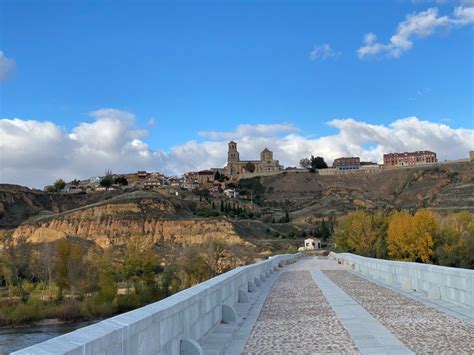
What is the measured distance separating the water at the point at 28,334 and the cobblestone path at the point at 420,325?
31.3 meters

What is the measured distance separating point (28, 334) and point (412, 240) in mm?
38121

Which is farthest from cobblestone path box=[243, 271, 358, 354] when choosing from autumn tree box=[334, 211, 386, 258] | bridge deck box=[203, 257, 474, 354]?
autumn tree box=[334, 211, 386, 258]

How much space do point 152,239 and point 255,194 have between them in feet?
242

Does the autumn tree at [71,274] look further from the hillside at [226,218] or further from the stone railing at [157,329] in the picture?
the stone railing at [157,329]

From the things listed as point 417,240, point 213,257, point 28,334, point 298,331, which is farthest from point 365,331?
point 213,257

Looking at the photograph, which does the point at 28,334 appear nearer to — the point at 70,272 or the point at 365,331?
the point at 70,272

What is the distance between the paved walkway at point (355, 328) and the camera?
328 inches

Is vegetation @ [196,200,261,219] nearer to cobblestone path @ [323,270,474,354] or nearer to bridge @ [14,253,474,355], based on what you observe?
bridge @ [14,253,474,355]

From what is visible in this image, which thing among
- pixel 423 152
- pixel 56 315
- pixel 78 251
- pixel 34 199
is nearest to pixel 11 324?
pixel 56 315

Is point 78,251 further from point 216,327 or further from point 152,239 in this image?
point 216,327

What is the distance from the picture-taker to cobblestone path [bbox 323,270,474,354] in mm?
8242

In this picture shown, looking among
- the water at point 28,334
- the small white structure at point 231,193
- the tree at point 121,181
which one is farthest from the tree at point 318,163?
the water at point 28,334

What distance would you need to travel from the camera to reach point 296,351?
8.20 meters

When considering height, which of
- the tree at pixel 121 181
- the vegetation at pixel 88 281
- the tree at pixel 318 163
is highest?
the tree at pixel 318 163
